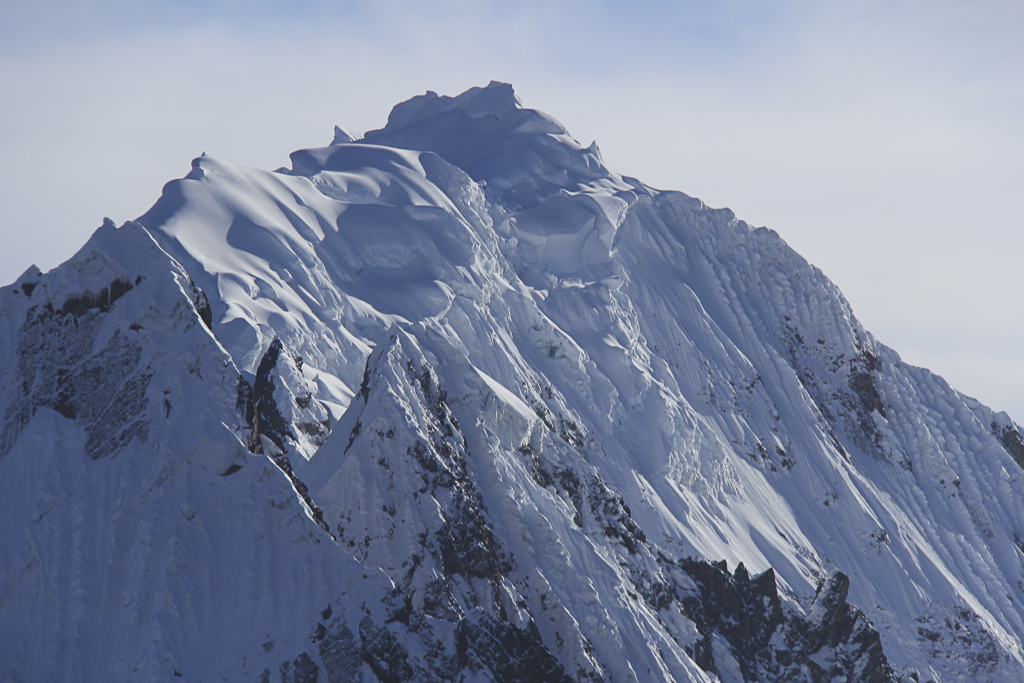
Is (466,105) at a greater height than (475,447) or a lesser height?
greater

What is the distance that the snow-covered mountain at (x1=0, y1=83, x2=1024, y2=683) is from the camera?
35.6m

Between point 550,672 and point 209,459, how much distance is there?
1550cm

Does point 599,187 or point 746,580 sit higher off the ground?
point 599,187

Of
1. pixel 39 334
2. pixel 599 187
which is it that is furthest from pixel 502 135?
pixel 39 334

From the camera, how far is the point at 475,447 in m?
53.4

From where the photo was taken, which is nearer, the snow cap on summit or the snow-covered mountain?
the snow-covered mountain

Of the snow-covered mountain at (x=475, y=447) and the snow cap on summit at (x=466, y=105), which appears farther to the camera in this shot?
the snow cap on summit at (x=466, y=105)

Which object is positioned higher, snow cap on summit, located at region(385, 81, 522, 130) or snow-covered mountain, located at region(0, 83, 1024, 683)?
snow cap on summit, located at region(385, 81, 522, 130)

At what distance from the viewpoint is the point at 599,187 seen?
11962 cm

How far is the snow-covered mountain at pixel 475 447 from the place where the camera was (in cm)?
3562

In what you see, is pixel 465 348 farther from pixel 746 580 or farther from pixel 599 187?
pixel 599 187

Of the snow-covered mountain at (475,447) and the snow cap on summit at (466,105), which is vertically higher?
the snow cap on summit at (466,105)

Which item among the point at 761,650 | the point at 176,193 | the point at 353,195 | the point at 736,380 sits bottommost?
the point at 761,650

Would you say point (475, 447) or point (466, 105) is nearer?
point (475, 447)
